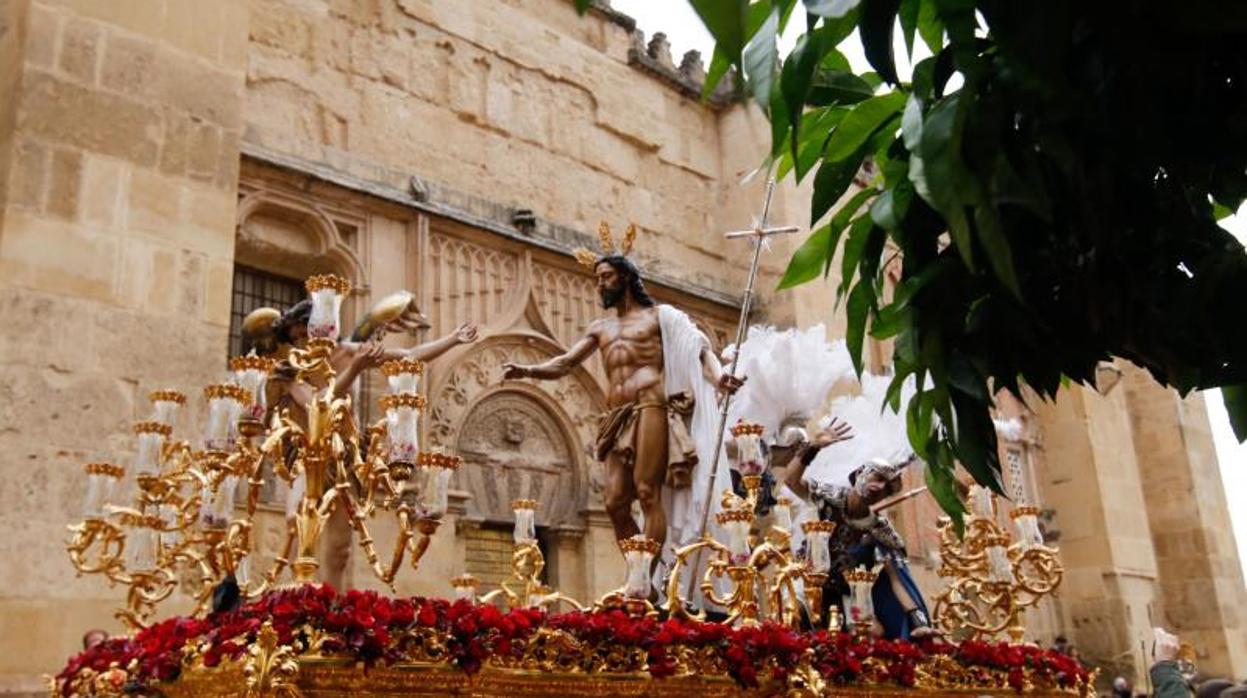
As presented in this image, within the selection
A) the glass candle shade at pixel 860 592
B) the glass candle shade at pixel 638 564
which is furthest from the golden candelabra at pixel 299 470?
the glass candle shade at pixel 860 592

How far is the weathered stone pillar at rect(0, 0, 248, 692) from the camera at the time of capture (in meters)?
6.96

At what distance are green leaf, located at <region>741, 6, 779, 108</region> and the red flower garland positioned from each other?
3.14 meters

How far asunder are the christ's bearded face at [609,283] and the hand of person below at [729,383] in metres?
1.04

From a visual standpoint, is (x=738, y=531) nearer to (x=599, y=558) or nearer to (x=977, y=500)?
(x=977, y=500)

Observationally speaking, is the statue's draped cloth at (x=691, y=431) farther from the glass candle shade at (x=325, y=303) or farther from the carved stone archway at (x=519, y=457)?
the carved stone archway at (x=519, y=457)

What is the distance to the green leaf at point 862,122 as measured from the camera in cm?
180

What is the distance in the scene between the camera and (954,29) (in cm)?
138

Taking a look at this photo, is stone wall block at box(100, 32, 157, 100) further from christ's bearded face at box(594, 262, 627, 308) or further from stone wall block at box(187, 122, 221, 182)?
christ's bearded face at box(594, 262, 627, 308)

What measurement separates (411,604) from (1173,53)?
3.57m

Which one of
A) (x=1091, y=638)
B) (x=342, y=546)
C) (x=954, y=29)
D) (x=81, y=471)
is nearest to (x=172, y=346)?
(x=81, y=471)

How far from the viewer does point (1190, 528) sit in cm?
1902

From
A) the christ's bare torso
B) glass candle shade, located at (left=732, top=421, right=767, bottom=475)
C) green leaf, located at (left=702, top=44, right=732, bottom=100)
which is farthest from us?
the christ's bare torso

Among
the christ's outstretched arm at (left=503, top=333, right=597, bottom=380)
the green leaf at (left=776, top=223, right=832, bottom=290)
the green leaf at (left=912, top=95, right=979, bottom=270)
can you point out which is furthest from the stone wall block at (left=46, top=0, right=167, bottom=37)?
the green leaf at (left=912, top=95, right=979, bottom=270)

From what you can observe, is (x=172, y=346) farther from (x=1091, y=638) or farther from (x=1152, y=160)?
(x=1091, y=638)
